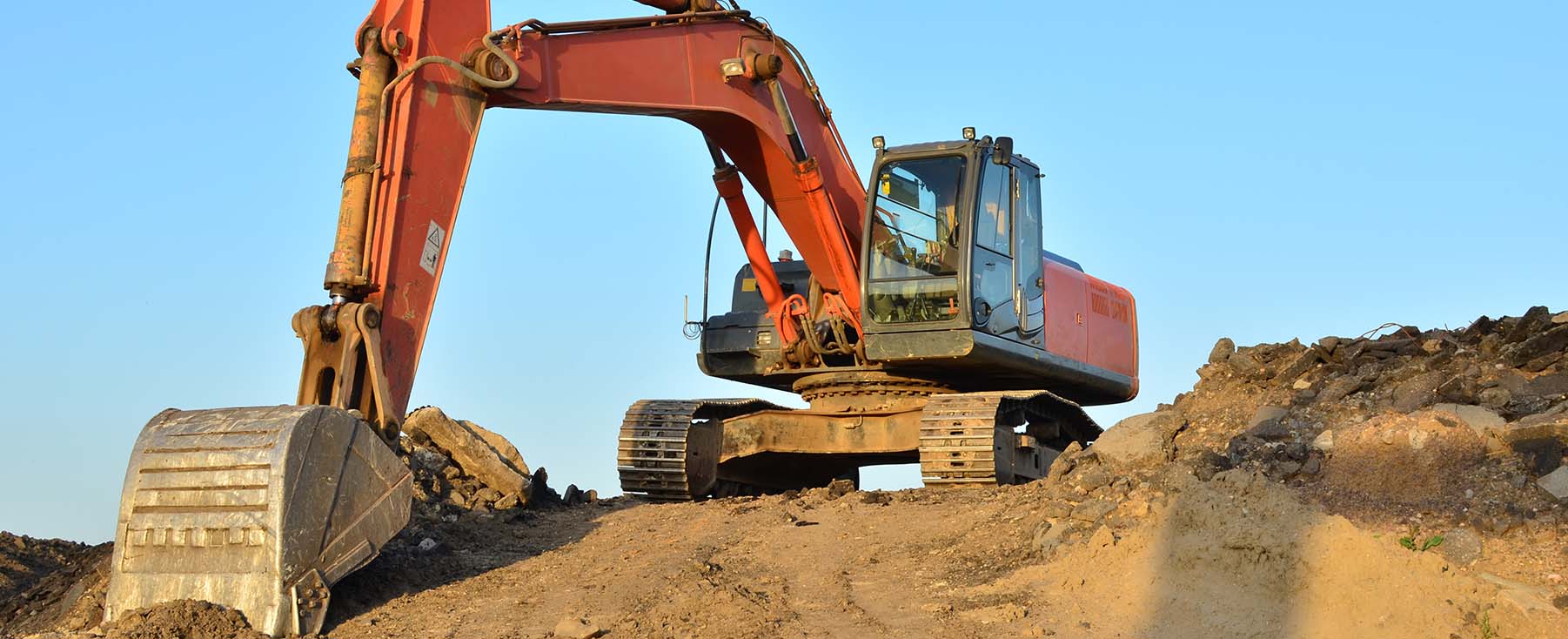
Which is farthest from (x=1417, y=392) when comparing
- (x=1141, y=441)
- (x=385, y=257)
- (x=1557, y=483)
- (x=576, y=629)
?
(x=385, y=257)

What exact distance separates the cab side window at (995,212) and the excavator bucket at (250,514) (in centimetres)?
537

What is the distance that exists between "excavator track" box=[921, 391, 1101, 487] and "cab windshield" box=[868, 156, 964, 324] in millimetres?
682

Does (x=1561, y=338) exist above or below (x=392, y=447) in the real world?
above

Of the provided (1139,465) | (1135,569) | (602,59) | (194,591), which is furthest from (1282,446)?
(194,591)

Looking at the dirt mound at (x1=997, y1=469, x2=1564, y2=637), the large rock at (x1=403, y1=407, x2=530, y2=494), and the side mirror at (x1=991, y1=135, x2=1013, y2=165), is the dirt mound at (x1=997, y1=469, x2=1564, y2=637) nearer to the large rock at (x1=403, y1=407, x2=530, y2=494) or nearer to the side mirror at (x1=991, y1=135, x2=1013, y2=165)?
the side mirror at (x1=991, y1=135, x2=1013, y2=165)

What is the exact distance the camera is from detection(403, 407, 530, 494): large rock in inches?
476

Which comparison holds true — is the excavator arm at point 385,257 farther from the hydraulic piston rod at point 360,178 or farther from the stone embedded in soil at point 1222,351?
the stone embedded in soil at point 1222,351

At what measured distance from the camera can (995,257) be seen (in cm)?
1157

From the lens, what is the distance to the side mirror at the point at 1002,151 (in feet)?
37.8

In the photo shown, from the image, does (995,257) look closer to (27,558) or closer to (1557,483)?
(1557,483)

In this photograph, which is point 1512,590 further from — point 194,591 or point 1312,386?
point 194,591

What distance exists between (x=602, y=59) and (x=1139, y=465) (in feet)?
13.3

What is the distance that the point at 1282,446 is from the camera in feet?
28.3

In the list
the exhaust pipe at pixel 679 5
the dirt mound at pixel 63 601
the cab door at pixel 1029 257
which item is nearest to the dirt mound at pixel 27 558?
the dirt mound at pixel 63 601
